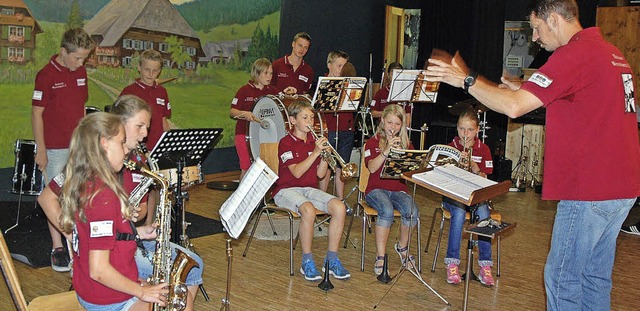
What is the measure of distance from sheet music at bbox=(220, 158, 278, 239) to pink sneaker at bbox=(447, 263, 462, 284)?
188 centimetres

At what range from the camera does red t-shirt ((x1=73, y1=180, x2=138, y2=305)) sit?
2871 millimetres

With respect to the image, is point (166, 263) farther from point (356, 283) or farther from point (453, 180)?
point (356, 283)

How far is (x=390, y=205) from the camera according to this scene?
5.27 m

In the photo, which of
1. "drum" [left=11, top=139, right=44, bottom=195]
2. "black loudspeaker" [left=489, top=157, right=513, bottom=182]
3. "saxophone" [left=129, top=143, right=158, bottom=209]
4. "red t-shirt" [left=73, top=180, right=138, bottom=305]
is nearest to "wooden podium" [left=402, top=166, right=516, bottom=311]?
"saxophone" [left=129, top=143, right=158, bottom=209]

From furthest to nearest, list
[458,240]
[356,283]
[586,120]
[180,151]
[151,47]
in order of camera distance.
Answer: [151,47] → [458,240] → [356,283] → [180,151] → [586,120]

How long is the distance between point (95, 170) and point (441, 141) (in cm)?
825

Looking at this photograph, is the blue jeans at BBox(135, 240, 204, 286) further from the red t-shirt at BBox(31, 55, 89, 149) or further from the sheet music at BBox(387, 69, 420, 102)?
the sheet music at BBox(387, 69, 420, 102)

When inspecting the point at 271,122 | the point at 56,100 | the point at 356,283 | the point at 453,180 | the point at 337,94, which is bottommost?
the point at 356,283

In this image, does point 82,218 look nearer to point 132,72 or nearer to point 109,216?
point 109,216

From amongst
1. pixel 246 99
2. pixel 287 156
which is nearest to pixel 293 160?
pixel 287 156

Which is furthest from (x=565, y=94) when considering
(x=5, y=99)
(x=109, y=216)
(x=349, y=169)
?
(x=5, y=99)

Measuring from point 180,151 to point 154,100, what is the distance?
169 centimetres

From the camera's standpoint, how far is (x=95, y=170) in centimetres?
296

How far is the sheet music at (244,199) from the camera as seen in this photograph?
3.74 m
